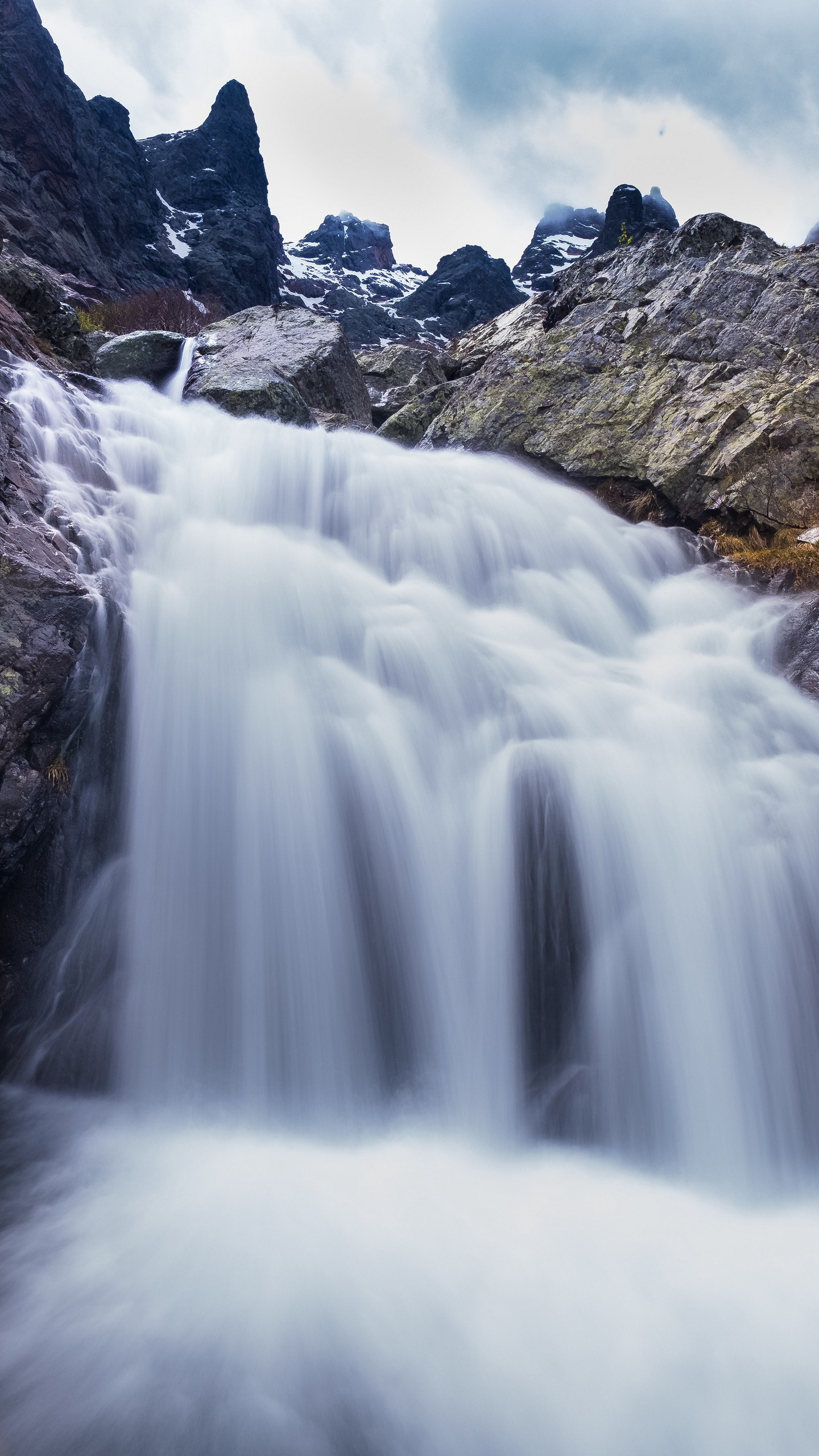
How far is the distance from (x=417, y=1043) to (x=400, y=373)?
1702 centimetres

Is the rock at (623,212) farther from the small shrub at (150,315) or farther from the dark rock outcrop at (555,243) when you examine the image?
the small shrub at (150,315)

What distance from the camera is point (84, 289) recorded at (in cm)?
3123

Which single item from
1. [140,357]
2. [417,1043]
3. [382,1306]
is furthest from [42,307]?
[382,1306]

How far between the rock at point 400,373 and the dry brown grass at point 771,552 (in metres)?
9.23

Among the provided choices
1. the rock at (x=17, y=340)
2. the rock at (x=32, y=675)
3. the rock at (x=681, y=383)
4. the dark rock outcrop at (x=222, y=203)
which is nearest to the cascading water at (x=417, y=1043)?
the rock at (x=32, y=675)

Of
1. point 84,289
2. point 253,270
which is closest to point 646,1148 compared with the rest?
point 84,289

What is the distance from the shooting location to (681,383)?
9828mm

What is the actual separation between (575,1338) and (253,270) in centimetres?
7071

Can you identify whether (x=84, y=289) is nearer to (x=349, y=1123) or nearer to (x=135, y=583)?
(x=135, y=583)

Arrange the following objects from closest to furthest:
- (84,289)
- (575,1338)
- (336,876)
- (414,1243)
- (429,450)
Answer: (575,1338) < (414,1243) < (336,876) < (429,450) < (84,289)

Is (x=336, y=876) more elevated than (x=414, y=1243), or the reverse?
(x=336, y=876)

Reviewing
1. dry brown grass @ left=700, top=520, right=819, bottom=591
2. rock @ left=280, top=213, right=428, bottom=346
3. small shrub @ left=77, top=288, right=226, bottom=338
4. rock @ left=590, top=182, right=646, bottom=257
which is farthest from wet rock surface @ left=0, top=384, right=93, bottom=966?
rock @ left=590, top=182, right=646, bottom=257

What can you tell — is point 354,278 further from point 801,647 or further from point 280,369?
point 801,647

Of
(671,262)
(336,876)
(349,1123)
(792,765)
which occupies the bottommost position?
(349,1123)
